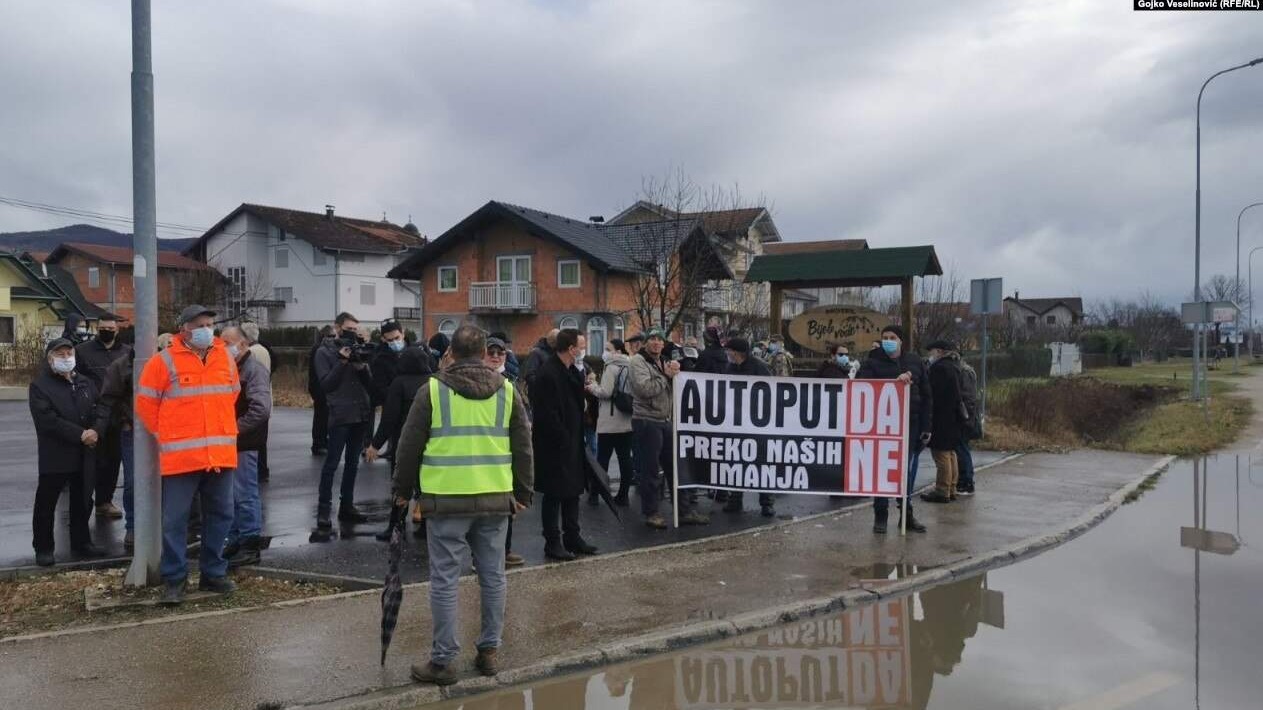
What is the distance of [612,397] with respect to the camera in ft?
34.3

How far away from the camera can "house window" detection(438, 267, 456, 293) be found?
47.8m

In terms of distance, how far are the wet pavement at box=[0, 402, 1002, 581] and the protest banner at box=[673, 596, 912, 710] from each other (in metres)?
2.48

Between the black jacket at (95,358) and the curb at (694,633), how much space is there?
5593mm

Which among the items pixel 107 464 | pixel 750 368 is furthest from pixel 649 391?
pixel 107 464

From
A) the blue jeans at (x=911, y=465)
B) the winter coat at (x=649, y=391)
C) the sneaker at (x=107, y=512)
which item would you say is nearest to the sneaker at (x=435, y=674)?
the winter coat at (x=649, y=391)

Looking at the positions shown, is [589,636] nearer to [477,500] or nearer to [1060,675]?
[477,500]

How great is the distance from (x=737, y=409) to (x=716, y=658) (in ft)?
12.7

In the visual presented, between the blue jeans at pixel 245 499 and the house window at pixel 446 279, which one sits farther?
the house window at pixel 446 279

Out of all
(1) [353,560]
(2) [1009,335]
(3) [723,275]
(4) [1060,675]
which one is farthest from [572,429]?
(2) [1009,335]

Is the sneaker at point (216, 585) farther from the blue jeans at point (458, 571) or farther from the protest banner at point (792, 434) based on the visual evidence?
the protest banner at point (792, 434)

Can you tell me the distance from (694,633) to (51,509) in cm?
534

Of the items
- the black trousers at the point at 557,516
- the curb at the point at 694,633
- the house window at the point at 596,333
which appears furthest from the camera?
the house window at the point at 596,333

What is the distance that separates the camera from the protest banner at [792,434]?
30.1 ft

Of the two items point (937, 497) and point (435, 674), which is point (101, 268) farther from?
point (435, 674)
